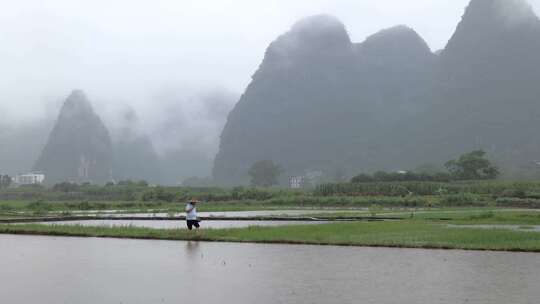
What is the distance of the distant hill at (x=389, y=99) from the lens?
119625 mm

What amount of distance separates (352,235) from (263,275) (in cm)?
712

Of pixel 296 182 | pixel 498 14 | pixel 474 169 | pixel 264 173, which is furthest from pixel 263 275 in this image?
pixel 498 14

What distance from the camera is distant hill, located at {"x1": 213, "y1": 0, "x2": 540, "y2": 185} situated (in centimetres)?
11962

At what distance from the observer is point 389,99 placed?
14838 cm

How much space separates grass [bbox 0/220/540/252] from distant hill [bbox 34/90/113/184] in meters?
152

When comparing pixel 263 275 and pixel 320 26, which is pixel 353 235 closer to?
pixel 263 275

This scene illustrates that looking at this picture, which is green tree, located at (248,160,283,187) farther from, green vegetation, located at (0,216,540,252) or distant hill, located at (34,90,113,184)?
green vegetation, located at (0,216,540,252)

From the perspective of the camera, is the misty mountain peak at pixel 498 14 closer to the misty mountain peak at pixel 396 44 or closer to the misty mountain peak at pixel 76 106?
the misty mountain peak at pixel 396 44

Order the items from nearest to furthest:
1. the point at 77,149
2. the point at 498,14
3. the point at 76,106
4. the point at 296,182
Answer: the point at 296,182 < the point at 498,14 < the point at 77,149 < the point at 76,106

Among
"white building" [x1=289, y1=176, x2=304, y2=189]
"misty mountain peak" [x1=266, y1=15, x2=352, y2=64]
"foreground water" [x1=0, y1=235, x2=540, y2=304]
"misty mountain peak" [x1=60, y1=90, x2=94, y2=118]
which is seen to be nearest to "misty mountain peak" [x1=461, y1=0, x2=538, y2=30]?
"misty mountain peak" [x1=266, y1=15, x2=352, y2=64]

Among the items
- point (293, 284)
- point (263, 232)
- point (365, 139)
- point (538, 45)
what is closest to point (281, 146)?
point (365, 139)

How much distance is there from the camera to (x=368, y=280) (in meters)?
9.62

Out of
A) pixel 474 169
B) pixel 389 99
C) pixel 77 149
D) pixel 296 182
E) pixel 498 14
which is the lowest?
pixel 296 182

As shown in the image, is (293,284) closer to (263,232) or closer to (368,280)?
(368,280)
